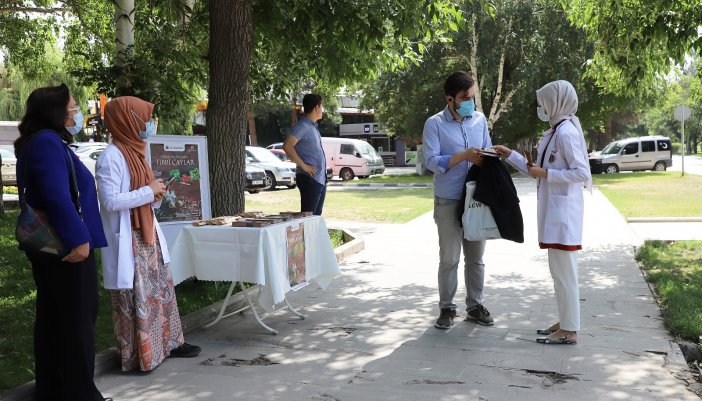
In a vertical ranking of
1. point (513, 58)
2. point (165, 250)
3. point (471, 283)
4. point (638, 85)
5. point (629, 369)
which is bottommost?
point (629, 369)

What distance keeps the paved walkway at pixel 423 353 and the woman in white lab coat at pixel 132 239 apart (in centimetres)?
28

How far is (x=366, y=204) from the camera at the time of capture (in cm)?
1800

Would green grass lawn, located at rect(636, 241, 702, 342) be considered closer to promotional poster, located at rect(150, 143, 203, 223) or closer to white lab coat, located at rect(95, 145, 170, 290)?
white lab coat, located at rect(95, 145, 170, 290)

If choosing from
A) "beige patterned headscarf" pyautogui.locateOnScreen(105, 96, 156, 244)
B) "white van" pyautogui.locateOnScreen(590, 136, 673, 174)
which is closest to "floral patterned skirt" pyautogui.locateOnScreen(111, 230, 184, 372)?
"beige patterned headscarf" pyautogui.locateOnScreen(105, 96, 156, 244)

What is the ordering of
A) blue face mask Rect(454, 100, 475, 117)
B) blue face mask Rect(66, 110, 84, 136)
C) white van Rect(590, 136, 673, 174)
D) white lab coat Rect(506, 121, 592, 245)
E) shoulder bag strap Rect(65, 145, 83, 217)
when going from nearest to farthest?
shoulder bag strap Rect(65, 145, 83, 217)
blue face mask Rect(66, 110, 84, 136)
white lab coat Rect(506, 121, 592, 245)
blue face mask Rect(454, 100, 475, 117)
white van Rect(590, 136, 673, 174)

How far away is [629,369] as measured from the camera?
184 inches

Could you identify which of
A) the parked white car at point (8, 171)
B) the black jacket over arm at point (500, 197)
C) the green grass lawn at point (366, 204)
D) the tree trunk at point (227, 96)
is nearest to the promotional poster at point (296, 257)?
the black jacket over arm at point (500, 197)

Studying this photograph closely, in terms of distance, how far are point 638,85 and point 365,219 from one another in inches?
257

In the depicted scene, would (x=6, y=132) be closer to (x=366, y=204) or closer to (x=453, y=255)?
(x=366, y=204)

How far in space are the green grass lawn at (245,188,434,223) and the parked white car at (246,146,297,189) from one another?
11.9ft

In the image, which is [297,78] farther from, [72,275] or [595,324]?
[72,275]

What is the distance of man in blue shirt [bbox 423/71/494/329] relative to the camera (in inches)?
220

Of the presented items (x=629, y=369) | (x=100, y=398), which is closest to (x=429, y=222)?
(x=629, y=369)

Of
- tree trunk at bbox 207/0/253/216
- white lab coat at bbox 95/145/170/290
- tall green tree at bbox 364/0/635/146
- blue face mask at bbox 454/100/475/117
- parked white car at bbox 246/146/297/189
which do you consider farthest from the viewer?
tall green tree at bbox 364/0/635/146
